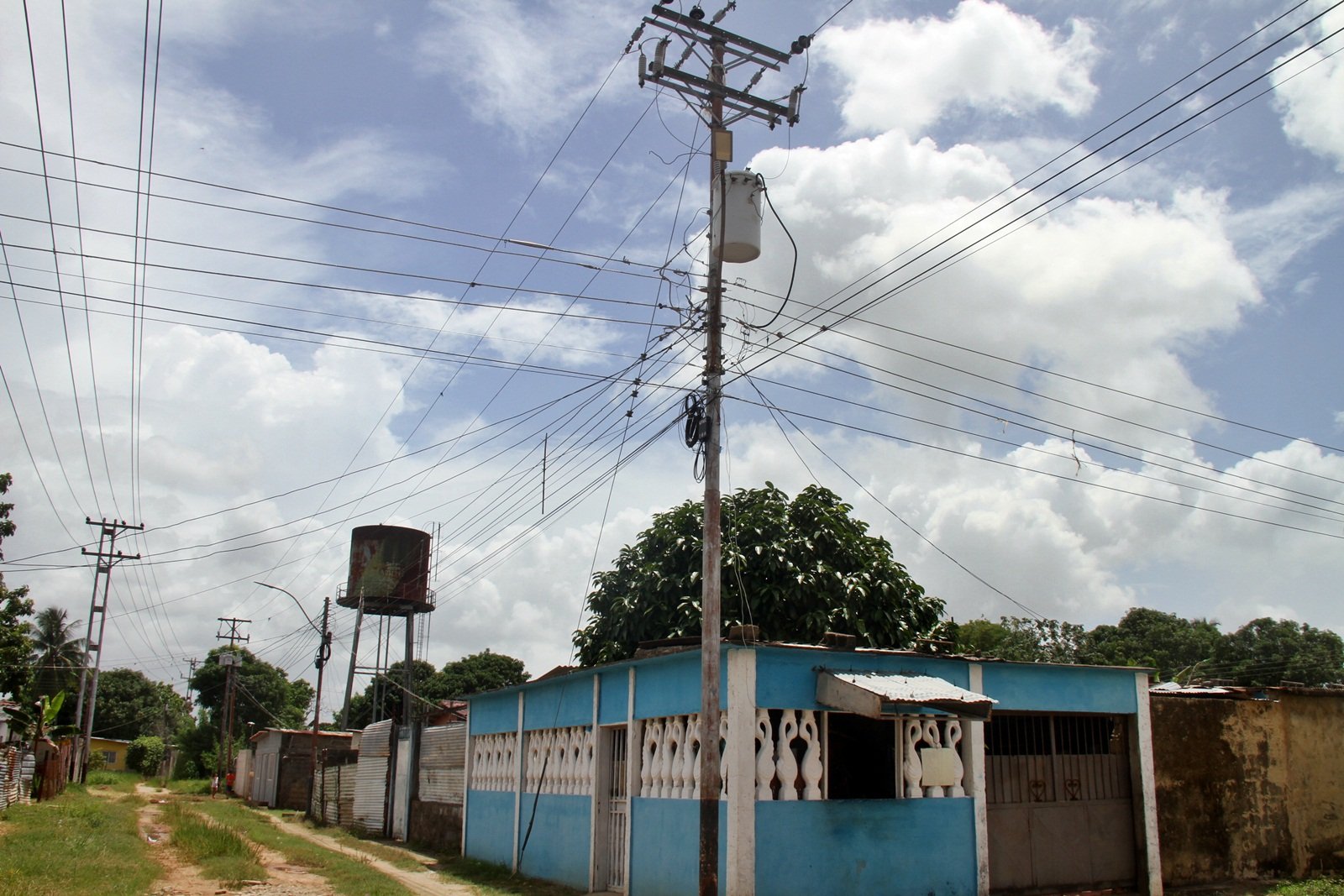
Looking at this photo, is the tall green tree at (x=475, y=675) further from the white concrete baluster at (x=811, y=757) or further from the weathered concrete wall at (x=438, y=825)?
the white concrete baluster at (x=811, y=757)

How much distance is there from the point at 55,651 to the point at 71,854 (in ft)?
180

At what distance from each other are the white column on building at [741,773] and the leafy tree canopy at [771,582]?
988 cm

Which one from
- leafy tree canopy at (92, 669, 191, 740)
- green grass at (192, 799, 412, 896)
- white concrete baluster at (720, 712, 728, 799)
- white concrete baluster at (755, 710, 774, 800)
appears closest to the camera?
white concrete baluster at (755, 710, 774, 800)

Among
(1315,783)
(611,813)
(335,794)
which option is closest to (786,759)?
(611,813)

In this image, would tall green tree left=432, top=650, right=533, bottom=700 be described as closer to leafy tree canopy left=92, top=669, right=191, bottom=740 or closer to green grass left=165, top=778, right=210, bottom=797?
green grass left=165, top=778, right=210, bottom=797

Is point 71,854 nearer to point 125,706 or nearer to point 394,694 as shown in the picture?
point 394,694

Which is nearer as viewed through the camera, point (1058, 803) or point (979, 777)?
point (979, 777)

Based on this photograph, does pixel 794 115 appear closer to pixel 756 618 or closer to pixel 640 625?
pixel 756 618

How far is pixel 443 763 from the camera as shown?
2362cm

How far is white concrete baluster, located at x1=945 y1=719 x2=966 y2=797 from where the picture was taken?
12.8 m

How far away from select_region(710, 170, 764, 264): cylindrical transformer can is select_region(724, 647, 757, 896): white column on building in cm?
502

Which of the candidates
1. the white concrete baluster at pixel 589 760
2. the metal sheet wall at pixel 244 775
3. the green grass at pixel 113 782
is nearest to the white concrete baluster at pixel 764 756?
Answer: the white concrete baluster at pixel 589 760

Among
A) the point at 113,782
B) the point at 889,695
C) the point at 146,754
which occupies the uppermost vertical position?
the point at 889,695

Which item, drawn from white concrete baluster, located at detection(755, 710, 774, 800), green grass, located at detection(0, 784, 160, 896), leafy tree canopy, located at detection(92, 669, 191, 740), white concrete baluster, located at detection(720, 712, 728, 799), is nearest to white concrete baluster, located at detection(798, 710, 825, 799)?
white concrete baluster, located at detection(755, 710, 774, 800)
